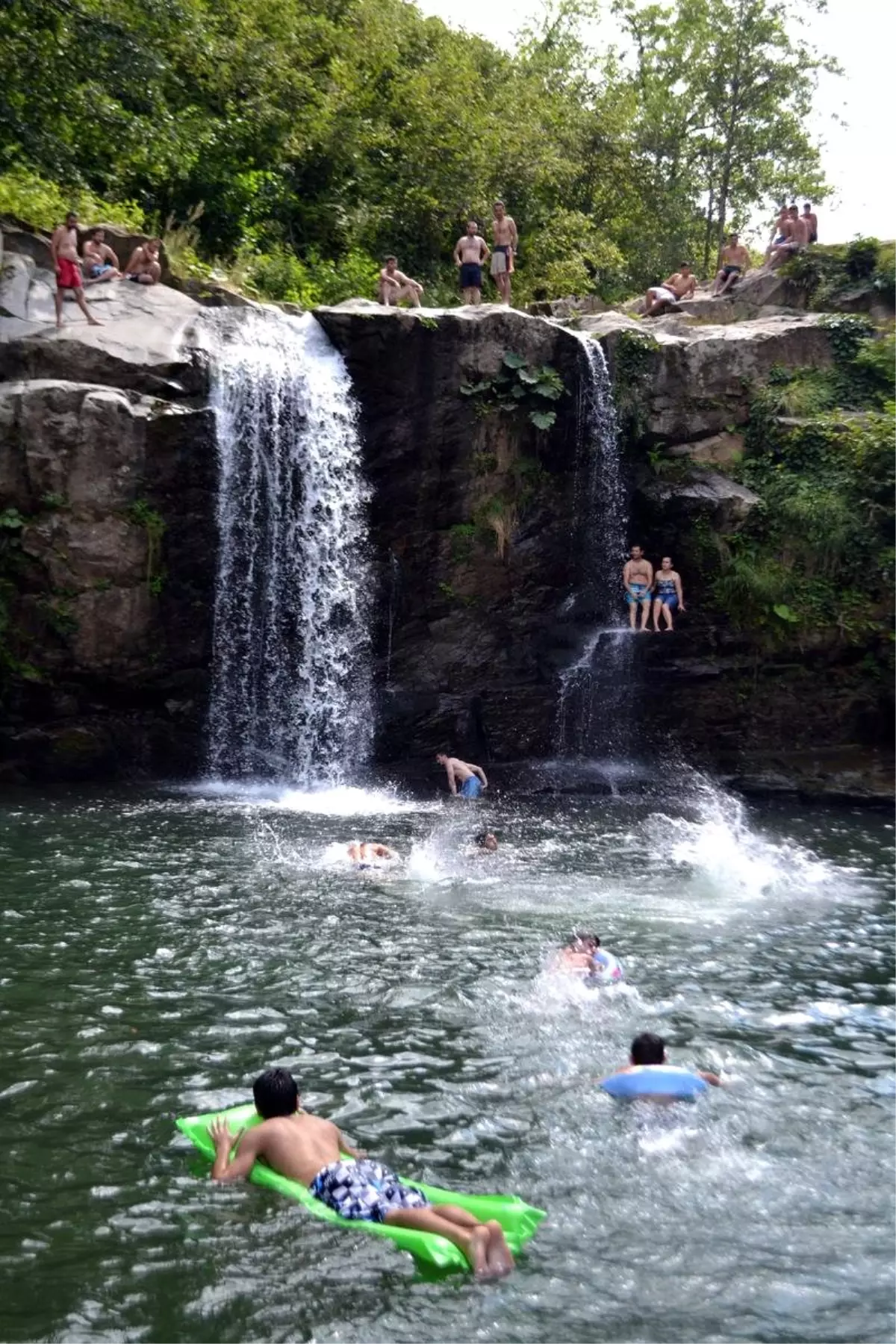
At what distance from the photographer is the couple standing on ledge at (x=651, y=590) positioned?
19797mm

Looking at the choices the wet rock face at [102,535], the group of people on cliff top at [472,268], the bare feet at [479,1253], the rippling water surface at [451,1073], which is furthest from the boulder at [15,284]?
the bare feet at [479,1253]

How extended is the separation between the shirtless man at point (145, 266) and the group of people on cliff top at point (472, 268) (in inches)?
158

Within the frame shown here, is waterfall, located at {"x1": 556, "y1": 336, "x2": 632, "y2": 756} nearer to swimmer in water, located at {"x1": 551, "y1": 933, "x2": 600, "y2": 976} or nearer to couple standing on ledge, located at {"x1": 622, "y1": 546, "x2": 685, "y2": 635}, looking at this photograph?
couple standing on ledge, located at {"x1": 622, "y1": 546, "x2": 685, "y2": 635}

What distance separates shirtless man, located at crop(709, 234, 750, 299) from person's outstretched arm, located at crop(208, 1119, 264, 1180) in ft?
71.3

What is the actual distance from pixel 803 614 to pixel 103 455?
10856mm

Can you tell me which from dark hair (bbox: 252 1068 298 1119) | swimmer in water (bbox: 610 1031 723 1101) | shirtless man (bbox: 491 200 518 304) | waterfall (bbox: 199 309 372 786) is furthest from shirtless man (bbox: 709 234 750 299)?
dark hair (bbox: 252 1068 298 1119)

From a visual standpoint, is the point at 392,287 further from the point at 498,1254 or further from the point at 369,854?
the point at 498,1254

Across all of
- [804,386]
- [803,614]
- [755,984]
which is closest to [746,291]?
[804,386]

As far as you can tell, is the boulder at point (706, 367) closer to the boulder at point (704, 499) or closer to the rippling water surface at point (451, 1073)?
the boulder at point (704, 499)

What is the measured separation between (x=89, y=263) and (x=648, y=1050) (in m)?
16.1

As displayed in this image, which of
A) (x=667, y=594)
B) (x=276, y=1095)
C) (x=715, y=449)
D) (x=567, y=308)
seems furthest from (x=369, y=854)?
(x=567, y=308)

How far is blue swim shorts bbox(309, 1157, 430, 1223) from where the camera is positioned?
5.49m

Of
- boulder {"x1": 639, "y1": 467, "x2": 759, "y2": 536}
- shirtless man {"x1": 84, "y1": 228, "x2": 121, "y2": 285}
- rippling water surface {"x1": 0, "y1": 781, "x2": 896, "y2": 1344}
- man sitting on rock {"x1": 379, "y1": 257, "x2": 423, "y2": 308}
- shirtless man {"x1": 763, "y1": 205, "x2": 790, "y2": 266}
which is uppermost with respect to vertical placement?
shirtless man {"x1": 763, "y1": 205, "x2": 790, "y2": 266}

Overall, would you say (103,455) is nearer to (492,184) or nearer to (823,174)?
(492,184)
